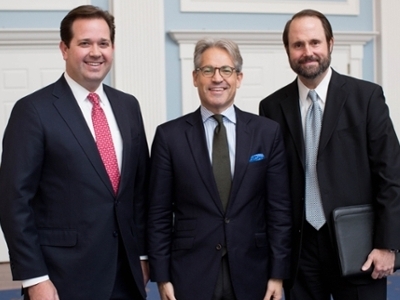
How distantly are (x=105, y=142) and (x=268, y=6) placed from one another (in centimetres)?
434

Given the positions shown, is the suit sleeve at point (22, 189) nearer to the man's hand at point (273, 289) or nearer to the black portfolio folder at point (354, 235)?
the man's hand at point (273, 289)

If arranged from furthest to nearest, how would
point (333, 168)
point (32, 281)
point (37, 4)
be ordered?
point (37, 4)
point (333, 168)
point (32, 281)

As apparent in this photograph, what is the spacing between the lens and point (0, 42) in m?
5.88

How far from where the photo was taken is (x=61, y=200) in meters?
2.38

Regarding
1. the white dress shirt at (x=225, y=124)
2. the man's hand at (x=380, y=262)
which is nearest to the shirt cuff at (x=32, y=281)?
the white dress shirt at (x=225, y=124)

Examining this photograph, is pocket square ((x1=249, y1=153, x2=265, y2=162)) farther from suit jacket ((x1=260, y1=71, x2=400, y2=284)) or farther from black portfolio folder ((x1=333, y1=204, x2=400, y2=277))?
black portfolio folder ((x1=333, y1=204, x2=400, y2=277))

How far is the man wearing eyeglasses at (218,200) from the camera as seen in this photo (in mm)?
2480

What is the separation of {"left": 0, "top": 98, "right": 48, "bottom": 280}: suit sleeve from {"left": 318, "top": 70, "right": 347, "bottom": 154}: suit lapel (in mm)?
1144

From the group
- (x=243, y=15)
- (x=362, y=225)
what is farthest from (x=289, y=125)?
(x=243, y=15)

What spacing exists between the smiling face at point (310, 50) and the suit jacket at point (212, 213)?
0.28 m

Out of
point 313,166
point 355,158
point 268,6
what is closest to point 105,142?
point 313,166

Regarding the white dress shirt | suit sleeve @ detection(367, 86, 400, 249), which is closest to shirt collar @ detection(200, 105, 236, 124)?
the white dress shirt

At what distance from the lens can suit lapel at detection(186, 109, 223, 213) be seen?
97.5 inches

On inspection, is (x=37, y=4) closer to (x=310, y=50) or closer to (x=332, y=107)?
(x=310, y=50)
